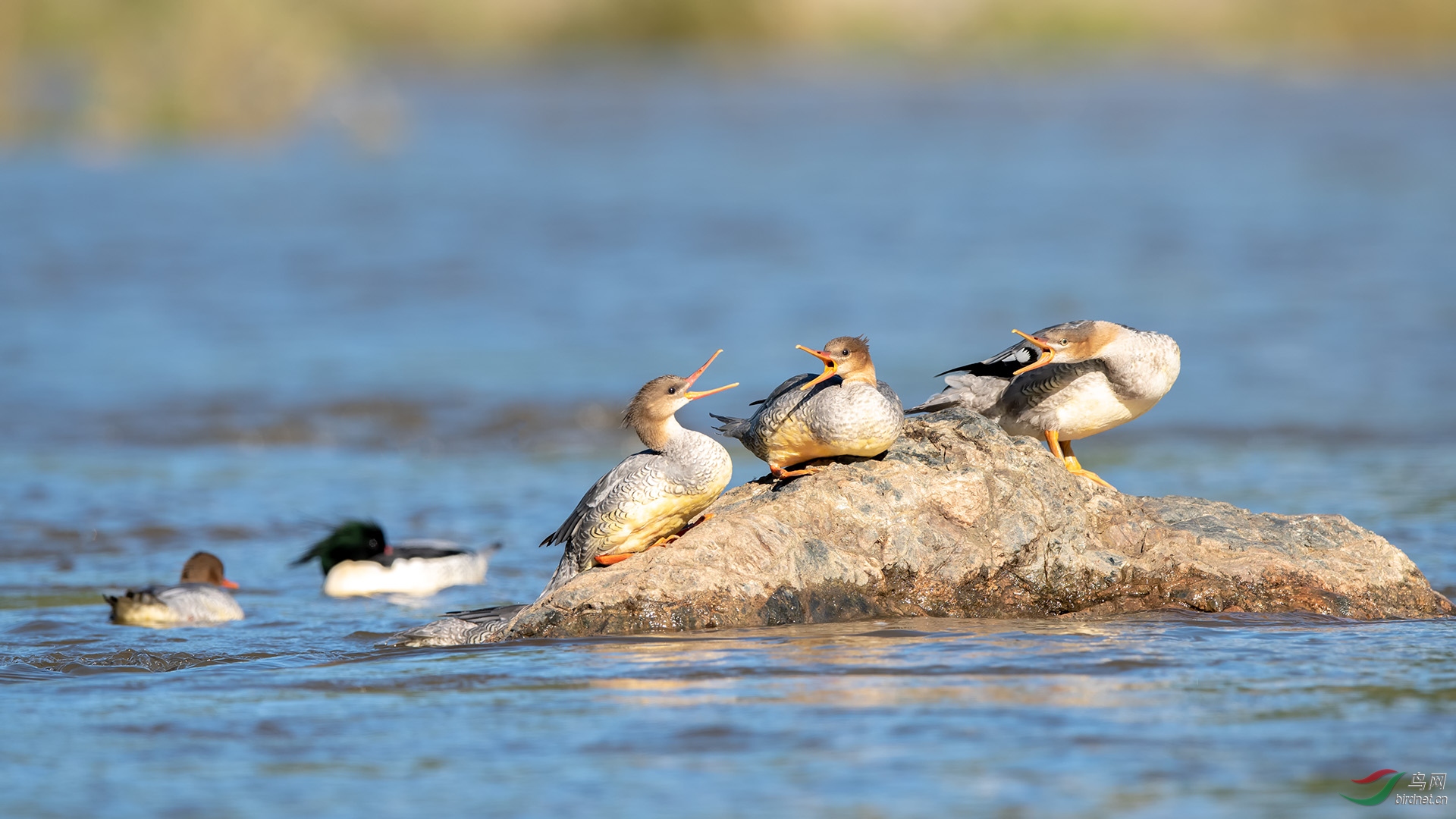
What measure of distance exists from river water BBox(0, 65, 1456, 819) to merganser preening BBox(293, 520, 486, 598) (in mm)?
134

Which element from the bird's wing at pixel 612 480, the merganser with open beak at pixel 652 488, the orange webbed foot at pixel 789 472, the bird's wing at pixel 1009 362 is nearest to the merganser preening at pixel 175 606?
the merganser with open beak at pixel 652 488

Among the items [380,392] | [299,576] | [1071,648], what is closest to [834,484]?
[1071,648]

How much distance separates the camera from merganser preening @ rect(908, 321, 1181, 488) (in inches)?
249

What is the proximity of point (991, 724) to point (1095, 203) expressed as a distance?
18.7 m

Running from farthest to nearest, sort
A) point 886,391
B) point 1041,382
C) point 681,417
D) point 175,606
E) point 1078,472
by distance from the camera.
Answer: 1. point 681,417
2. point 175,606
3. point 1078,472
4. point 1041,382
5. point 886,391

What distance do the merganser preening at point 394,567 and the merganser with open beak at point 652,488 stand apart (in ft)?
6.67

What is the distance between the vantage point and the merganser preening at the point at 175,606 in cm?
722

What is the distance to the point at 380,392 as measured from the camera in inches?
535

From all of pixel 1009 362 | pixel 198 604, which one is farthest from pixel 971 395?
pixel 198 604

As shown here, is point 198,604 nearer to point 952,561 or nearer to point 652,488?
point 652,488

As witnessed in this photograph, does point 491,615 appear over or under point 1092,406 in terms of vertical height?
under

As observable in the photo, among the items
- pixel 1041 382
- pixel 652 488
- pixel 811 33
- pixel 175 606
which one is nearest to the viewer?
Result: pixel 652 488

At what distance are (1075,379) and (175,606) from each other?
12.3 ft

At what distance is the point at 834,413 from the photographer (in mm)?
5980
